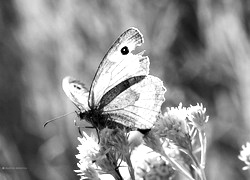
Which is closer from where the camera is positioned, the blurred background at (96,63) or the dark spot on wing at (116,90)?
the dark spot on wing at (116,90)

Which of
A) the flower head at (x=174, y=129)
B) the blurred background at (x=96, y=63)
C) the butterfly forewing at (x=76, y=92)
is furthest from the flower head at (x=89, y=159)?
the blurred background at (x=96, y=63)

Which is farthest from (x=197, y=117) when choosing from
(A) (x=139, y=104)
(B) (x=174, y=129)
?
(A) (x=139, y=104)

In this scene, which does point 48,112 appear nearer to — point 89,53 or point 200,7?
point 89,53

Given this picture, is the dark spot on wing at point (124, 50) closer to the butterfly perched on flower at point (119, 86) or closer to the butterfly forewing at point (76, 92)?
→ the butterfly perched on flower at point (119, 86)

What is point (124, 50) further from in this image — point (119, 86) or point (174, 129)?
point (174, 129)

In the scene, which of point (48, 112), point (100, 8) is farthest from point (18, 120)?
point (100, 8)

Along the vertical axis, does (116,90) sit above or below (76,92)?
below

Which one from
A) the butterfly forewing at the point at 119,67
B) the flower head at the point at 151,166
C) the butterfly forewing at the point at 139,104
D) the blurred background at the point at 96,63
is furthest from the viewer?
the blurred background at the point at 96,63
